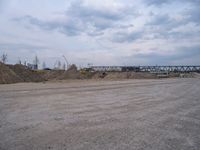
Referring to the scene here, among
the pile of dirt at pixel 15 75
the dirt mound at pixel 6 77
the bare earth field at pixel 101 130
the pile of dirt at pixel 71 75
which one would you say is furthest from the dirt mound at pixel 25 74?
the bare earth field at pixel 101 130

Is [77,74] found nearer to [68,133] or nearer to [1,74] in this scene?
[1,74]

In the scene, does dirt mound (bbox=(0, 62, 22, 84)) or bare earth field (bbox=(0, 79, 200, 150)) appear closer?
bare earth field (bbox=(0, 79, 200, 150))

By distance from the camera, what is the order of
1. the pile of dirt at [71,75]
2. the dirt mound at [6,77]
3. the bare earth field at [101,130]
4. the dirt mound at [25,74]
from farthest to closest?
the pile of dirt at [71,75] < the dirt mound at [25,74] < the dirt mound at [6,77] < the bare earth field at [101,130]

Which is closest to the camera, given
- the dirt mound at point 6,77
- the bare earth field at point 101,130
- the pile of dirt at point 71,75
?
the bare earth field at point 101,130

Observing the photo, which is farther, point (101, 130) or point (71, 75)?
point (71, 75)

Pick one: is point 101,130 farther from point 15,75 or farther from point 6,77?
point 15,75

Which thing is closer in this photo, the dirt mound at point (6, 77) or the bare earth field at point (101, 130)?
the bare earth field at point (101, 130)

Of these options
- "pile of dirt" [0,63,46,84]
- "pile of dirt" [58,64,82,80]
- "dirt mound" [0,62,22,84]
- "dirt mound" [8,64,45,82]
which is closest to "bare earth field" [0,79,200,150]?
"dirt mound" [0,62,22,84]

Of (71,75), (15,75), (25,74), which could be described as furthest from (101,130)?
(71,75)

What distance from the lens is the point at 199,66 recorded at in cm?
13938

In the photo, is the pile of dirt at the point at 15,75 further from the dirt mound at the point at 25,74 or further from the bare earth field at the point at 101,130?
the bare earth field at the point at 101,130

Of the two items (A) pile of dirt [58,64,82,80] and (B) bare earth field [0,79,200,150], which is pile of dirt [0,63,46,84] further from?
(B) bare earth field [0,79,200,150]

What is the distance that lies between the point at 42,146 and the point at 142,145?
8.10 feet

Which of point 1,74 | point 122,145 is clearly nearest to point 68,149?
point 122,145
